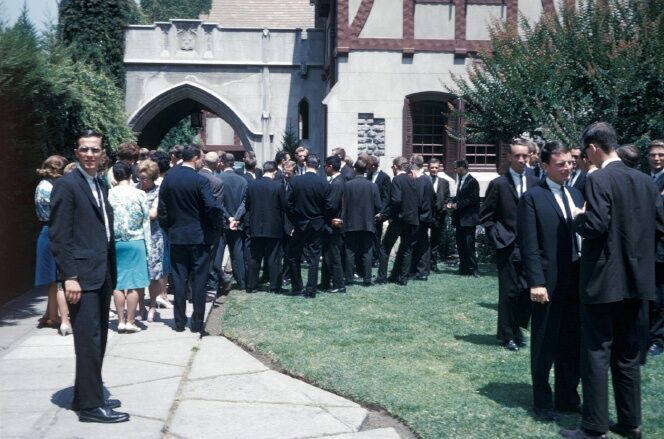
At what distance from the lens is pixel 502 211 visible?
A: 841 centimetres

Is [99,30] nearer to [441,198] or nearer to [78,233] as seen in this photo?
[441,198]

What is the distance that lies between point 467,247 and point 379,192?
1844 millimetres

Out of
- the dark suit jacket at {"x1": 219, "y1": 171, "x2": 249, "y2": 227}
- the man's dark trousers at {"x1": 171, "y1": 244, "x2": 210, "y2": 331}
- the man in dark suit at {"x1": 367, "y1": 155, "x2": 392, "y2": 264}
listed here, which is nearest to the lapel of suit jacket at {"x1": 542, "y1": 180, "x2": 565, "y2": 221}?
the man's dark trousers at {"x1": 171, "y1": 244, "x2": 210, "y2": 331}

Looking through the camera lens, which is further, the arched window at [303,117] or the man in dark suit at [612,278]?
the arched window at [303,117]

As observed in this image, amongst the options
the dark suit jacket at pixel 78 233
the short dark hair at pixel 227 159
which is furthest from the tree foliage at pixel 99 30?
the dark suit jacket at pixel 78 233

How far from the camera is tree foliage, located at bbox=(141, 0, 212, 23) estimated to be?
7400 cm

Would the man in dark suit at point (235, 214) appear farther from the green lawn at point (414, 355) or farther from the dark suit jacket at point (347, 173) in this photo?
the dark suit jacket at point (347, 173)

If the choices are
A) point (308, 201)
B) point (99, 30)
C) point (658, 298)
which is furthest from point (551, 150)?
point (99, 30)

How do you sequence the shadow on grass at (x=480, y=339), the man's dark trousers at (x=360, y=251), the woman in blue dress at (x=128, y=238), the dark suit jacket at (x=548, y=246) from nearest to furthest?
the dark suit jacket at (x=548, y=246) < the shadow on grass at (x=480, y=339) < the woman in blue dress at (x=128, y=238) < the man's dark trousers at (x=360, y=251)

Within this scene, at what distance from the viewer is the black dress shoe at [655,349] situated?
8.16 m

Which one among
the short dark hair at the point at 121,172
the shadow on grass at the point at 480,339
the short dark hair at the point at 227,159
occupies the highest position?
the short dark hair at the point at 227,159

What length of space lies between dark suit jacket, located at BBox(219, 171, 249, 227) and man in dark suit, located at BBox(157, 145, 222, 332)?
9.88ft

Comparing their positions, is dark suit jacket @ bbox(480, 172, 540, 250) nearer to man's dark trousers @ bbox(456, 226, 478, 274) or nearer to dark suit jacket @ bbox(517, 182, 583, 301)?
dark suit jacket @ bbox(517, 182, 583, 301)

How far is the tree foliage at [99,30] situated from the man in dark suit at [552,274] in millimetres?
20920
